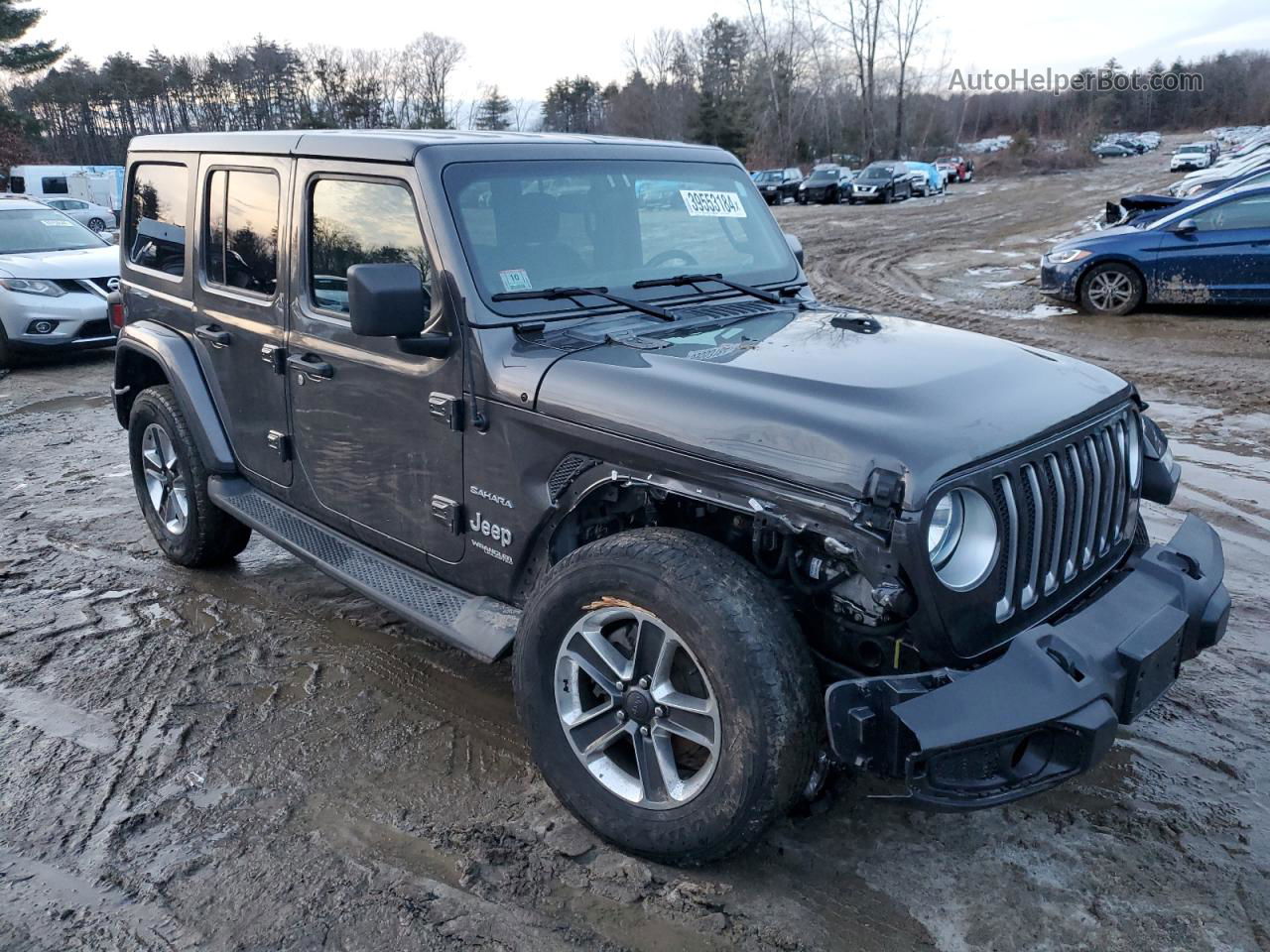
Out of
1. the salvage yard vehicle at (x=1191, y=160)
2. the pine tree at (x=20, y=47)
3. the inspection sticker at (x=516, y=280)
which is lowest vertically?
the inspection sticker at (x=516, y=280)

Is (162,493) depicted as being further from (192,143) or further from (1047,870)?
(1047,870)

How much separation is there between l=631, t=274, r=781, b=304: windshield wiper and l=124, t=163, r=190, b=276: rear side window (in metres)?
Result: 2.43

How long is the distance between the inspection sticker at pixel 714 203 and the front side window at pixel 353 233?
3.78 feet

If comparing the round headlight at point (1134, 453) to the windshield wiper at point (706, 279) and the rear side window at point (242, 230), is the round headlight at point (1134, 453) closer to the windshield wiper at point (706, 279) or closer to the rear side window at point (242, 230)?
the windshield wiper at point (706, 279)

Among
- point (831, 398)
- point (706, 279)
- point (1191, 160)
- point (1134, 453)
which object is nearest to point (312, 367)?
point (706, 279)

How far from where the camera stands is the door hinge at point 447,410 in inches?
129

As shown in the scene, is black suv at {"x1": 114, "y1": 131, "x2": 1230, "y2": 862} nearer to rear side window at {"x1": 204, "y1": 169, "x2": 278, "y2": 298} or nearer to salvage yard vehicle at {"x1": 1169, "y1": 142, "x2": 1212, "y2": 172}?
rear side window at {"x1": 204, "y1": 169, "x2": 278, "y2": 298}

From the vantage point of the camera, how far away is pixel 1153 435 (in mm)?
3430

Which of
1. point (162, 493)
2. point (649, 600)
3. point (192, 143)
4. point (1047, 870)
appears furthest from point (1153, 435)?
point (162, 493)

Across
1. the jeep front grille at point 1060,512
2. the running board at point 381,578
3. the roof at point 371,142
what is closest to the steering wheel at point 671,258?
the roof at point 371,142

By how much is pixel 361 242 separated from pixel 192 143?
1.60 m

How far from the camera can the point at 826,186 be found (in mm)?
35938

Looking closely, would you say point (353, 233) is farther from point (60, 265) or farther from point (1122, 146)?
point (1122, 146)

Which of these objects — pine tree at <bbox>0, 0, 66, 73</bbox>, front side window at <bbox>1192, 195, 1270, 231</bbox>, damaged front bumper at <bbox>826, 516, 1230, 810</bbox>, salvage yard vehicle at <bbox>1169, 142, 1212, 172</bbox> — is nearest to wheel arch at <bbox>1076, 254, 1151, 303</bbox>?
front side window at <bbox>1192, 195, 1270, 231</bbox>
